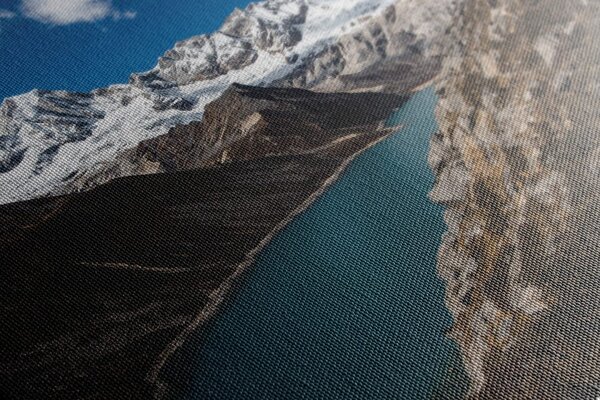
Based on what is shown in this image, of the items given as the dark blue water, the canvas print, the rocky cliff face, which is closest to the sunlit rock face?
the canvas print

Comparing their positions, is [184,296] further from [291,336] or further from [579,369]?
[579,369]

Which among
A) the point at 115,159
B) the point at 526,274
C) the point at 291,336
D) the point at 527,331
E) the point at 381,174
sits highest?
the point at 115,159

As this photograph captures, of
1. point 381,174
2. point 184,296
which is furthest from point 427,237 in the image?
point 184,296

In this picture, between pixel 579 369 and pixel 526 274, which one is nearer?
pixel 579 369

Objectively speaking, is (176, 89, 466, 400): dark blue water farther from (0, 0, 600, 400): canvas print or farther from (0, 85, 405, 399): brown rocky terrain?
(0, 85, 405, 399): brown rocky terrain

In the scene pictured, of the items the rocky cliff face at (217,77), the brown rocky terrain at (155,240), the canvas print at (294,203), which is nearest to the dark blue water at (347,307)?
the canvas print at (294,203)

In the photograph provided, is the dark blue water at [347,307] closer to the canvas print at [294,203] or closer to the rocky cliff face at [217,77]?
the canvas print at [294,203]

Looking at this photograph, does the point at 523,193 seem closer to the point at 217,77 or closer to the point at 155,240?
the point at 217,77
